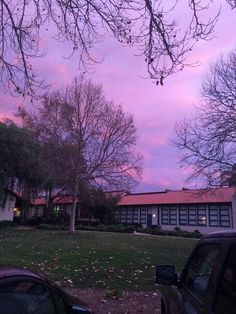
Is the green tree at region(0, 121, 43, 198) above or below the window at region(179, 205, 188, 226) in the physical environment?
above

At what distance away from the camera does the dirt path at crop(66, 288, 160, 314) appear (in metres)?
9.34

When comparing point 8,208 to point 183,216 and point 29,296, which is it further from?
point 29,296

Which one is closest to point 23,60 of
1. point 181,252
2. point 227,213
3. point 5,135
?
point 181,252

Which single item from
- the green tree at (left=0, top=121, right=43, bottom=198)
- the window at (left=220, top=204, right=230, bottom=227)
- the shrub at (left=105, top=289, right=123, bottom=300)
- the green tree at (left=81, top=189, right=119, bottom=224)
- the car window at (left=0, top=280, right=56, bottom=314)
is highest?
the green tree at (left=0, top=121, right=43, bottom=198)

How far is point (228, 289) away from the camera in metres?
3.16

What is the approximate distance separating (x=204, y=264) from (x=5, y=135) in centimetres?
4108

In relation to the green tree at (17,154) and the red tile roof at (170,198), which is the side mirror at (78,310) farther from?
the red tile roof at (170,198)

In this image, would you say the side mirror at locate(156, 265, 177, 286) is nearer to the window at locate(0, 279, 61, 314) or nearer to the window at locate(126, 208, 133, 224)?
the window at locate(0, 279, 61, 314)

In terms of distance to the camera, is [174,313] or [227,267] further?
[174,313]

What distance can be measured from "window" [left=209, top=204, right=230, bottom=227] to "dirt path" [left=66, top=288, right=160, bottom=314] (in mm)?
37652

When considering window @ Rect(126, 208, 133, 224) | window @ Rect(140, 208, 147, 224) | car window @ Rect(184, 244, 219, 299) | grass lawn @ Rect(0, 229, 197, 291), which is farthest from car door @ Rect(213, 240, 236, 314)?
window @ Rect(126, 208, 133, 224)

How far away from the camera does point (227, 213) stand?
1871 inches

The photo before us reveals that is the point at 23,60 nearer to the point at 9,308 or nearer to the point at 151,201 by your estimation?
the point at 9,308

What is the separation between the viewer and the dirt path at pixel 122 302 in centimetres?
934
